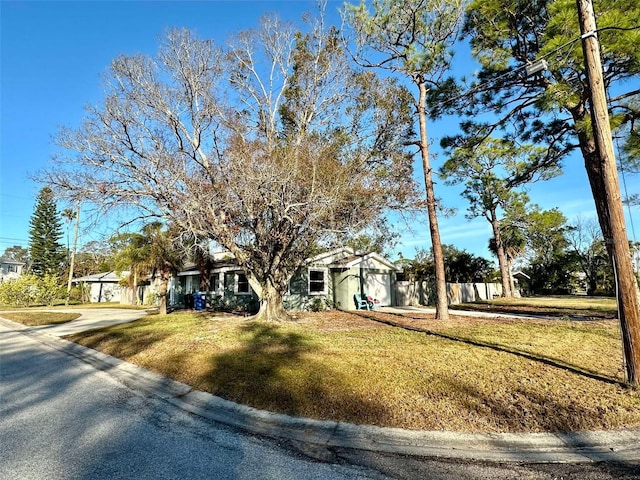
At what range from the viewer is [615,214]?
4.88 meters

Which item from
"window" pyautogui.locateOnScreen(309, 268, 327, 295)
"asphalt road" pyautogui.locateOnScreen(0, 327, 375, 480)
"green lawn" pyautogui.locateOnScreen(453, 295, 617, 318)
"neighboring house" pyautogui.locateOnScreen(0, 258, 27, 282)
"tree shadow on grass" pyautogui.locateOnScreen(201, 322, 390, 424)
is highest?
"neighboring house" pyautogui.locateOnScreen(0, 258, 27, 282)

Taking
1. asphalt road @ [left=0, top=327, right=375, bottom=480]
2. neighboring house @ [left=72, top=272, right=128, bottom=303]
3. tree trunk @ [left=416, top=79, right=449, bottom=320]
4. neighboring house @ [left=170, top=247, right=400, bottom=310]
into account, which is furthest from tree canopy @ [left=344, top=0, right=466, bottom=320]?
neighboring house @ [left=72, top=272, right=128, bottom=303]

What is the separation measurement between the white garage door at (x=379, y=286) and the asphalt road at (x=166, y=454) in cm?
1502

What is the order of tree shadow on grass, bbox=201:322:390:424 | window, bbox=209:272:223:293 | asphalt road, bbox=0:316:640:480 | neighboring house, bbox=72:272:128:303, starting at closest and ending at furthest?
asphalt road, bbox=0:316:640:480 < tree shadow on grass, bbox=201:322:390:424 < window, bbox=209:272:223:293 < neighboring house, bbox=72:272:128:303

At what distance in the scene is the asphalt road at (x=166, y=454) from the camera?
2.93 meters

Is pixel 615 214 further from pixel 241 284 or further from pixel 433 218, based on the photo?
pixel 241 284

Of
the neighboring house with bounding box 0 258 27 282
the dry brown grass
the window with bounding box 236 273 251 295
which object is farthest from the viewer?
the neighboring house with bounding box 0 258 27 282

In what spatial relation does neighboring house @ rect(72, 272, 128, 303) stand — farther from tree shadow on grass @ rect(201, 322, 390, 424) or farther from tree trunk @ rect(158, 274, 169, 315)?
tree shadow on grass @ rect(201, 322, 390, 424)

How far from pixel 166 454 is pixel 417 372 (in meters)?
3.51

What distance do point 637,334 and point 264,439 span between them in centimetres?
473

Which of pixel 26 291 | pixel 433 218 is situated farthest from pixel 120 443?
pixel 26 291

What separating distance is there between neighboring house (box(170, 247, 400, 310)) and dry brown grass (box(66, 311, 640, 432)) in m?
Answer: 7.36

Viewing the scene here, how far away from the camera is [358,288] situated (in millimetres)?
18281

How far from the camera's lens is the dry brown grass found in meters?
4.01
